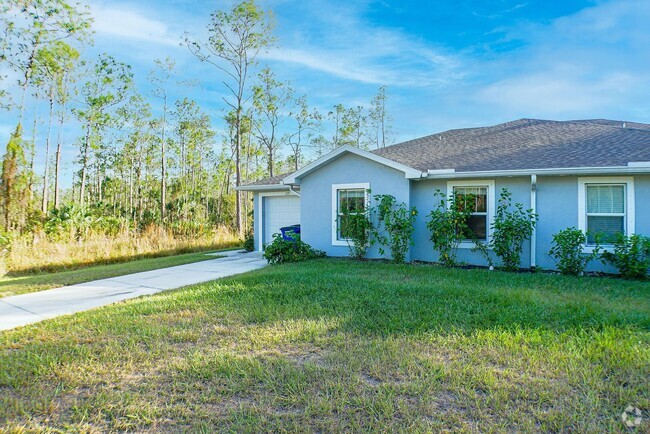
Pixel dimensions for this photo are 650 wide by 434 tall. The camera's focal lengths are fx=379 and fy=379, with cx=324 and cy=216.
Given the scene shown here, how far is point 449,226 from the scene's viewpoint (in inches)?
359

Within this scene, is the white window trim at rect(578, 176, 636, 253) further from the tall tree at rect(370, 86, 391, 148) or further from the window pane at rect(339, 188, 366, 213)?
the tall tree at rect(370, 86, 391, 148)

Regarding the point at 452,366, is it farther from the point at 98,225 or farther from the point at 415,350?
the point at 98,225

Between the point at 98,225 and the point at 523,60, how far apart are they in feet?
63.4

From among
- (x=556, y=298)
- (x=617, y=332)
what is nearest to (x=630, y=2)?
(x=556, y=298)

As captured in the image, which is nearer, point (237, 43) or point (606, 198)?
point (606, 198)

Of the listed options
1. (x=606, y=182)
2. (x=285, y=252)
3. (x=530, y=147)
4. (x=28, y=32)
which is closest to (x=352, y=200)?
(x=285, y=252)

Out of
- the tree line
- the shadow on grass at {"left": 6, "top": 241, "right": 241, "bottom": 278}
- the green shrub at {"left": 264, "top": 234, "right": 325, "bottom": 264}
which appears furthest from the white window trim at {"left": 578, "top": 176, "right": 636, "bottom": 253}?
the tree line

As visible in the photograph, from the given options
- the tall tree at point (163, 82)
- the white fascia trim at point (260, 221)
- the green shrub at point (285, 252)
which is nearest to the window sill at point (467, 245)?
the green shrub at point (285, 252)

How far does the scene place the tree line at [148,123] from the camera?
48.5 ft

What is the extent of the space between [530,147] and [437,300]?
6.93 meters

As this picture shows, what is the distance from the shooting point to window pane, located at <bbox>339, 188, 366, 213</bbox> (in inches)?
422

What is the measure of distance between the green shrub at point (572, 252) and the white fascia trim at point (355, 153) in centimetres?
338

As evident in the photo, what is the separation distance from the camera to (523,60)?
15172mm

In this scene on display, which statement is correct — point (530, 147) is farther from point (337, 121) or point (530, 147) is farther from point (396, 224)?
point (337, 121)
